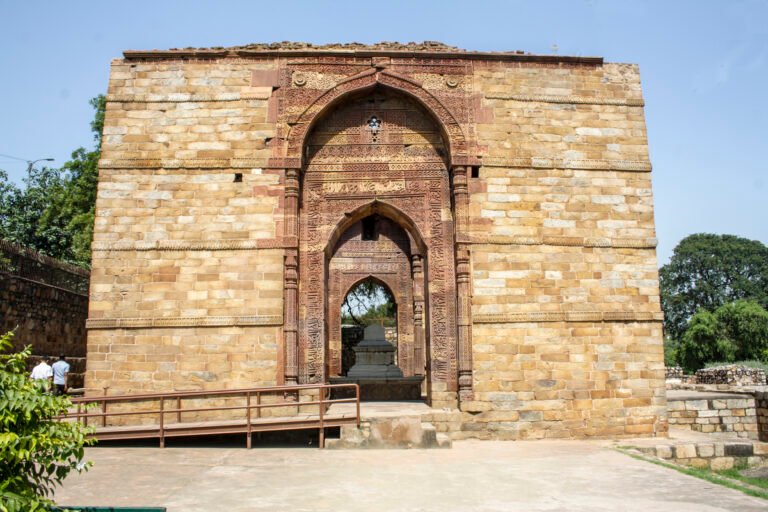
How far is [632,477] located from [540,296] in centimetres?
386

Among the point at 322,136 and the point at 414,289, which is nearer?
the point at 322,136

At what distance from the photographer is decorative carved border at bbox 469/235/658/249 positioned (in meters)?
10.3

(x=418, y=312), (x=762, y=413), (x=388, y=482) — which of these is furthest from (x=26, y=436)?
(x=418, y=312)

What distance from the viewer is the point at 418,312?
16469mm

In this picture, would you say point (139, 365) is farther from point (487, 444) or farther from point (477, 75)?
point (477, 75)

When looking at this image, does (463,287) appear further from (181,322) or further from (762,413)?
(762,413)

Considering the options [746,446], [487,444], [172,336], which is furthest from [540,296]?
[172,336]

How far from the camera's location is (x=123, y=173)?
10.3 m

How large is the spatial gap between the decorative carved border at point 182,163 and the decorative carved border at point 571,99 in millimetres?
4332

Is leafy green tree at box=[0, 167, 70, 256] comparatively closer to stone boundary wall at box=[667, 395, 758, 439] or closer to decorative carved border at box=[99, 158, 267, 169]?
decorative carved border at box=[99, 158, 267, 169]

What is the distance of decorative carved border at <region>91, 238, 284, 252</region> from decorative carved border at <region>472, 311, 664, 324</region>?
359 centimetres

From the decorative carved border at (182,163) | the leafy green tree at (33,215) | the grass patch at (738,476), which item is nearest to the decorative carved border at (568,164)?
the decorative carved border at (182,163)

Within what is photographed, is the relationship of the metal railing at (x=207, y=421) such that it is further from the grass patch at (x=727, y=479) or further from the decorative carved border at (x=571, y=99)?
the decorative carved border at (x=571, y=99)

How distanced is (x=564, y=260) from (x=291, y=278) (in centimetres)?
459
